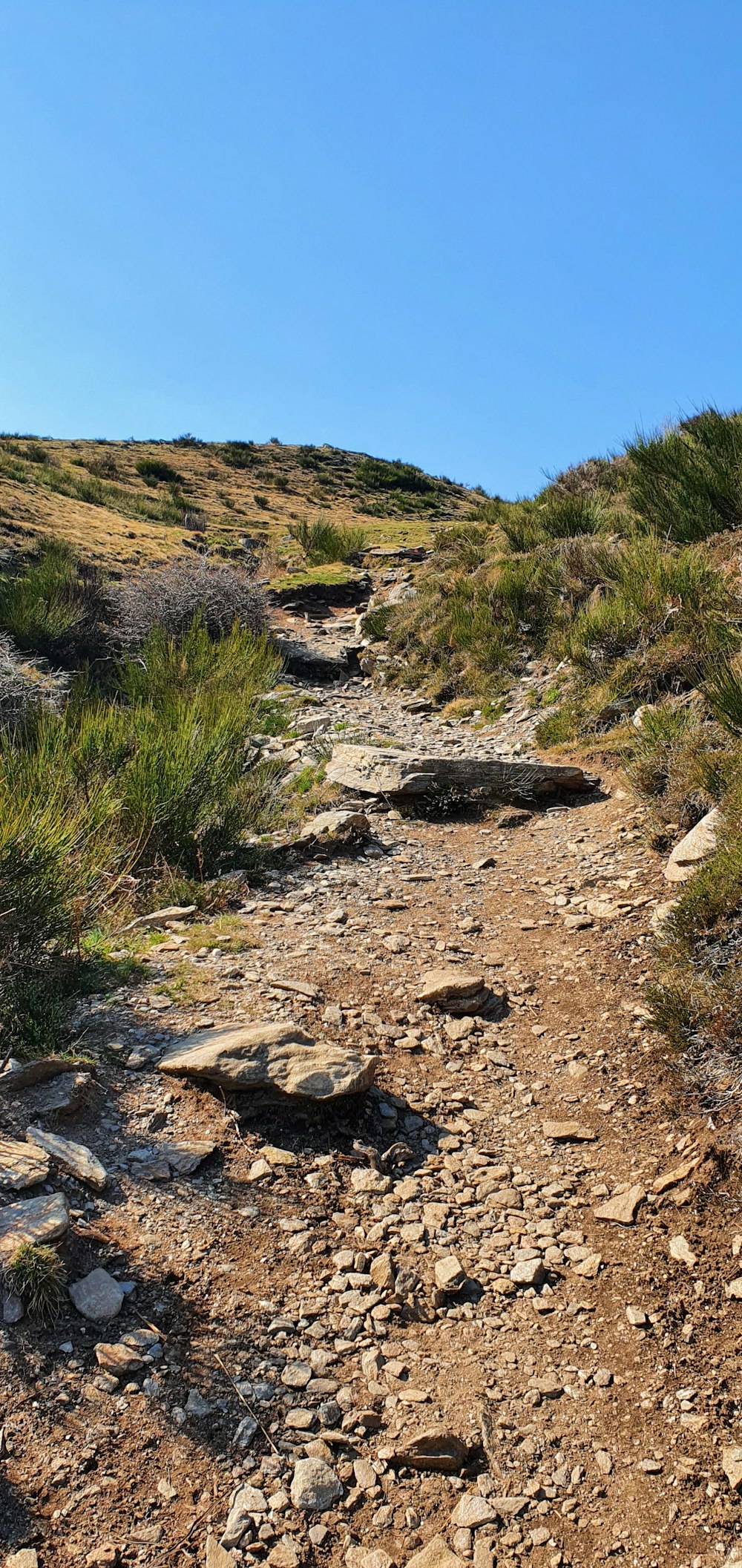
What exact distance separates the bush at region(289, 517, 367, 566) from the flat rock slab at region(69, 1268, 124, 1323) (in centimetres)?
1827

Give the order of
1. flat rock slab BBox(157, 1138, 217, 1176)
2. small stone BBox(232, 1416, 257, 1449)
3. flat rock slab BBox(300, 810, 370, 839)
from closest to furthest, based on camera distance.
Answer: small stone BBox(232, 1416, 257, 1449), flat rock slab BBox(157, 1138, 217, 1176), flat rock slab BBox(300, 810, 370, 839)

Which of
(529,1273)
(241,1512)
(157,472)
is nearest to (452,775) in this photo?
(529,1273)

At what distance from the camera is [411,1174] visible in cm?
312

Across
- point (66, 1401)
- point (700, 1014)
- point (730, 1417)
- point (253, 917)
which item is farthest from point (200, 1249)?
point (253, 917)

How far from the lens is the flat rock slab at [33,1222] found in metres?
2.34

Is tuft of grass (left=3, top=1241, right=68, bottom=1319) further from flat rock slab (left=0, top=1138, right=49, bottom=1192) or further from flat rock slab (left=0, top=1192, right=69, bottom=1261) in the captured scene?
flat rock slab (left=0, top=1138, right=49, bottom=1192)

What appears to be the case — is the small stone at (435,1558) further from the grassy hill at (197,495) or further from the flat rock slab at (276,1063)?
the grassy hill at (197,495)

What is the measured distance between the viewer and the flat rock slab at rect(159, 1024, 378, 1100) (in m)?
3.22

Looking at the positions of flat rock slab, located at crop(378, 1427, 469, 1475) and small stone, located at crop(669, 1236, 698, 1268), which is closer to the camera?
flat rock slab, located at crop(378, 1427, 469, 1475)

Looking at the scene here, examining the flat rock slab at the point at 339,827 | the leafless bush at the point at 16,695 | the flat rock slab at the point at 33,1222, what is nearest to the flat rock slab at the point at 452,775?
the flat rock slab at the point at 339,827

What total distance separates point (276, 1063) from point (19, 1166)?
935 mm

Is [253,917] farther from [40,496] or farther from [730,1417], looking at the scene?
[40,496]

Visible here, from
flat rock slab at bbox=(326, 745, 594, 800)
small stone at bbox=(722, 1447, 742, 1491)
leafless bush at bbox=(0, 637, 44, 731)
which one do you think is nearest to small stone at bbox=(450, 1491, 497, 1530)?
small stone at bbox=(722, 1447, 742, 1491)

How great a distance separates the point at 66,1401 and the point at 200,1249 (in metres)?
0.58
